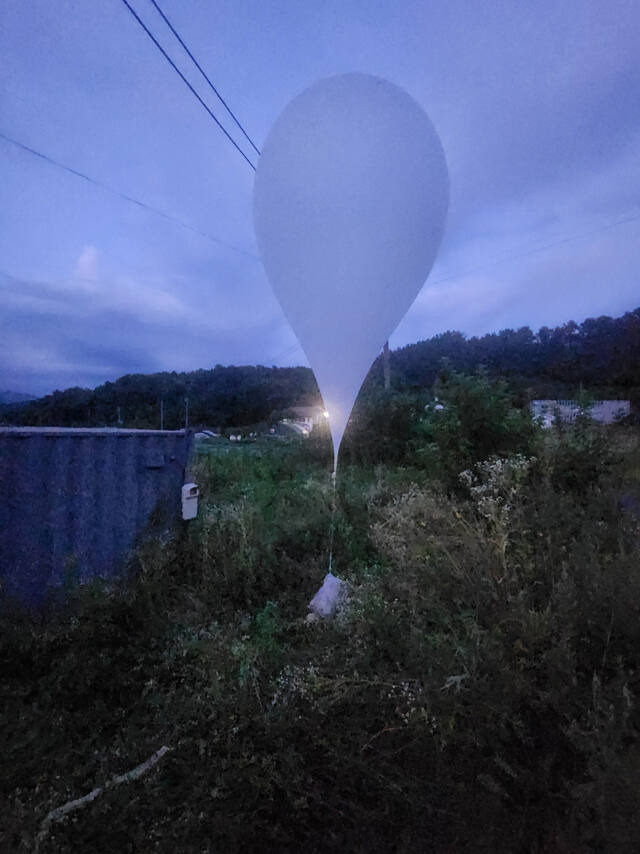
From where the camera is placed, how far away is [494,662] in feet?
7.02

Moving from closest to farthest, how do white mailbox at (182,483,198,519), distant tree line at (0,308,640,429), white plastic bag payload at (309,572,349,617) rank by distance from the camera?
white plastic bag payload at (309,572,349,617)
white mailbox at (182,483,198,519)
distant tree line at (0,308,640,429)

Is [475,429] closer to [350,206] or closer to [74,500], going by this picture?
[350,206]

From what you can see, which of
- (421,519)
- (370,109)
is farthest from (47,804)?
(370,109)

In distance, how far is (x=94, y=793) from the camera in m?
2.03

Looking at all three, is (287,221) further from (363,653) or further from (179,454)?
(179,454)

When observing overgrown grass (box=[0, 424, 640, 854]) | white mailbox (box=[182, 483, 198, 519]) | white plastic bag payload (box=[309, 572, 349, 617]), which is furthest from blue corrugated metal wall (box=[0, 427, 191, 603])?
white plastic bag payload (box=[309, 572, 349, 617])

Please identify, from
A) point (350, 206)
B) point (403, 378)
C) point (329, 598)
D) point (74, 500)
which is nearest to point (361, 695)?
point (329, 598)

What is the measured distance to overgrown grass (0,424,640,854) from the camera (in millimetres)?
1790

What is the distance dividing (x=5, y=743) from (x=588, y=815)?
2.47 metres

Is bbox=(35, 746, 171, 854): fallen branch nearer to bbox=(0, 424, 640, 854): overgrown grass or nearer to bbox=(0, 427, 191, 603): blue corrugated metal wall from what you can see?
bbox=(0, 424, 640, 854): overgrown grass

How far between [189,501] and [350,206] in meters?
3.10

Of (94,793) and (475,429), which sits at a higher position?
(475,429)

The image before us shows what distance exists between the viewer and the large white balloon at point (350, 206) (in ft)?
9.28

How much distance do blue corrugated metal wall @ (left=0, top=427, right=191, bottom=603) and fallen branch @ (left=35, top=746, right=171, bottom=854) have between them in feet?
6.17
